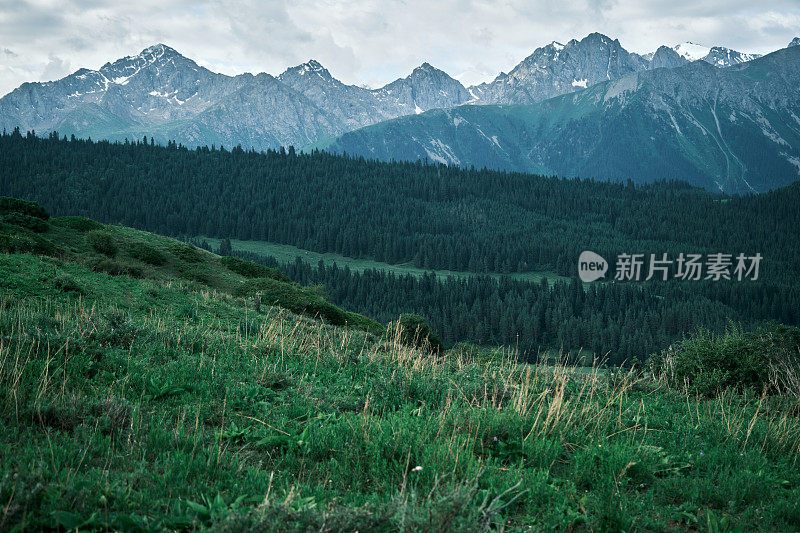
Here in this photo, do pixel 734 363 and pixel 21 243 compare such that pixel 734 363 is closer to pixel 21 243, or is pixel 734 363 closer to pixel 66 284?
pixel 66 284

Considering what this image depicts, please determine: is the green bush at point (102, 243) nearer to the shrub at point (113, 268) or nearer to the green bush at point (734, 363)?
the shrub at point (113, 268)

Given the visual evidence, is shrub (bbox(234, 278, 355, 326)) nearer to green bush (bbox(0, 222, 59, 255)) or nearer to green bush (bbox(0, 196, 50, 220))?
green bush (bbox(0, 222, 59, 255))

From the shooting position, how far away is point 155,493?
537cm

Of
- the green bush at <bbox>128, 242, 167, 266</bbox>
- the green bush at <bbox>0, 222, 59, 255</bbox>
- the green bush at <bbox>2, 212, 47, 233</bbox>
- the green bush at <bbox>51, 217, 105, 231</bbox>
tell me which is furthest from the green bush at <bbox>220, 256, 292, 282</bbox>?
the green bush at <bbox>0, 222, 59, 255</bbox>

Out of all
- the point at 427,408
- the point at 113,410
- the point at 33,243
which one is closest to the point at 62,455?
the point at 113,410

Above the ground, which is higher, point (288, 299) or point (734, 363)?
point (734, 363)

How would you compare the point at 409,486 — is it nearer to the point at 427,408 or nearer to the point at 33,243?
the point at 427,408

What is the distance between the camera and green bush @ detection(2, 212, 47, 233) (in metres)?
38.4

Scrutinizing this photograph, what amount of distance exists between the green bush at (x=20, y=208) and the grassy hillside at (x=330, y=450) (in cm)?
3753

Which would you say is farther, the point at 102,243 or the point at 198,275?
the point at 198,275

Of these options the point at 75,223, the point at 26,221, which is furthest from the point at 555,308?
the point at 26,221

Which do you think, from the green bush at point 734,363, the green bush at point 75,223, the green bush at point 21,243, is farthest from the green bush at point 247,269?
the green bush at point 734,363

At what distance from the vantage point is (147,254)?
43531 mm

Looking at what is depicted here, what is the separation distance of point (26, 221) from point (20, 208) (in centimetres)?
386
